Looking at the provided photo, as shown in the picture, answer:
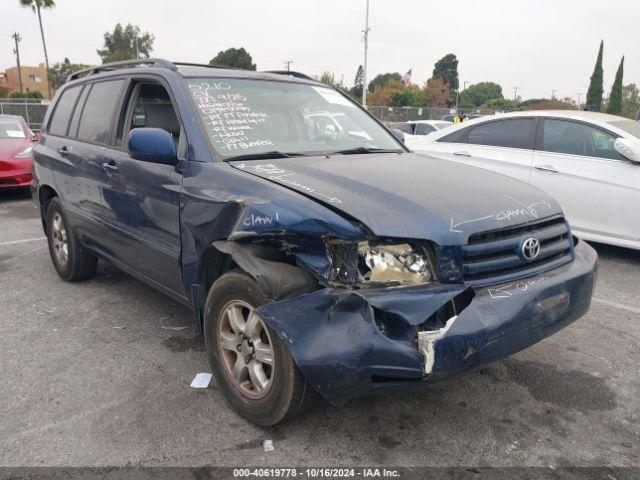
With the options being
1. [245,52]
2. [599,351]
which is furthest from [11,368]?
[245,52]

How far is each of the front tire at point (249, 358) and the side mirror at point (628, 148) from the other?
15.5 ft

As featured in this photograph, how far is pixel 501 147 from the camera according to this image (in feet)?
22.4

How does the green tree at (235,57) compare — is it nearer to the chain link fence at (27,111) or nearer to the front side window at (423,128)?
the chain link fence at (27,111)

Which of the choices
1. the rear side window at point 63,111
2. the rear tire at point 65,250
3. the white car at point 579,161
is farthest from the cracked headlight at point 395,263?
the white car at point 579,161

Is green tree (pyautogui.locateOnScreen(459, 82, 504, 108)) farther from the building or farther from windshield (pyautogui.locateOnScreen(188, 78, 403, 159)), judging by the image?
windshield (pyautogui.locateOnScreen(188, 78, 403, 159))

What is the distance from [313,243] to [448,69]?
4287 inches

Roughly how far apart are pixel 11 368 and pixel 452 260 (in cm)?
279

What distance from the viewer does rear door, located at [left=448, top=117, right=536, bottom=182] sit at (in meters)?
6.59

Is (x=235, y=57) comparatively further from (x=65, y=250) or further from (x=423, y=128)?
(x=65, y=250)

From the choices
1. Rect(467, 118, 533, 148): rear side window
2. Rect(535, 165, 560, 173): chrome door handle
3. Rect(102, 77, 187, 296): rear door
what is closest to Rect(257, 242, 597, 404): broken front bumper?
Rect(102, 77, 187, 296): rear door

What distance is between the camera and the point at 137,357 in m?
3.69

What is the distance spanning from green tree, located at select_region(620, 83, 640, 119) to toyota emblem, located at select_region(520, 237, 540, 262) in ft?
153

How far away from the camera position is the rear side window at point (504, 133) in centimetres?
667

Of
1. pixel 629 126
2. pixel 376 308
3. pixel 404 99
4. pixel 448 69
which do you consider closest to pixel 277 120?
pixel 376 308
